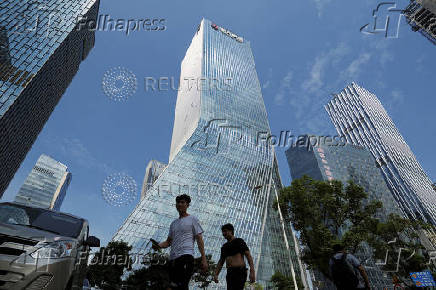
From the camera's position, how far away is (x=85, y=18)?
55.8 m

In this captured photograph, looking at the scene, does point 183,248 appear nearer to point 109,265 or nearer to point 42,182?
point 109,265

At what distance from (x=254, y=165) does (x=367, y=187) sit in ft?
151

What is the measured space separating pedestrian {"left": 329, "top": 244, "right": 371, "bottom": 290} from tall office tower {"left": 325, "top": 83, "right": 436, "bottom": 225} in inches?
4360

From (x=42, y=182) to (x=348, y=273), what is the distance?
6376 inches

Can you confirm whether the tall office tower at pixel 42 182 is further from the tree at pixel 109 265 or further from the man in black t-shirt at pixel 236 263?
the man in black t-shirt at pixel 236 263

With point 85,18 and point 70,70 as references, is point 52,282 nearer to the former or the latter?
point 85,18

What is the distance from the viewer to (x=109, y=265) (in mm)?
28047

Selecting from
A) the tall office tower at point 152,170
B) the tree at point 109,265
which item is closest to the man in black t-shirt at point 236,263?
the tree at point 109,265

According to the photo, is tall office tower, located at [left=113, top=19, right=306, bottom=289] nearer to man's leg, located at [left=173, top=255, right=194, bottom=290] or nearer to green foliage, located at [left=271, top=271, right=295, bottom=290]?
green foliage, located at [left=271, top=271, right=295, bottom=290]

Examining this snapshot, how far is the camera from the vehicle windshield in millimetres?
4656

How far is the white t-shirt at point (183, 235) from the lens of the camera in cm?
373

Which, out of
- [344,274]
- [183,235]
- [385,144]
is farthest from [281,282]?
[385,144]

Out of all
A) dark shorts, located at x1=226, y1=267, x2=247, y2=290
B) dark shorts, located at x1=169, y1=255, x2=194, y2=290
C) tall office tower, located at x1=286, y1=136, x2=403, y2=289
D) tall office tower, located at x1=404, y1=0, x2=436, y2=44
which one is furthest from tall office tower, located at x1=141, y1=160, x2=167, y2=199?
dark shorts, located at x1=169, y1=255, x2=194, y2=290

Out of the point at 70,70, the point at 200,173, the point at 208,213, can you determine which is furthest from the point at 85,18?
the point at 208,213
